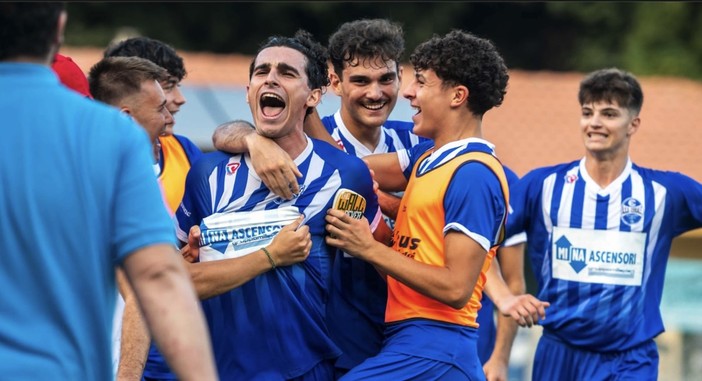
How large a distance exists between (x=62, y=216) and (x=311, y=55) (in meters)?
2.31

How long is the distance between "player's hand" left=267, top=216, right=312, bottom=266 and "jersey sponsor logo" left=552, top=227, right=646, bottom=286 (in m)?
2.57

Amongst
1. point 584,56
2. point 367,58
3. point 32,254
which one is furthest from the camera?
point 584,56

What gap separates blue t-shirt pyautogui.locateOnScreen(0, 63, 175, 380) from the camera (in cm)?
293

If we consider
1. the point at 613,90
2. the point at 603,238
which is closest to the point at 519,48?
the point at 613,90

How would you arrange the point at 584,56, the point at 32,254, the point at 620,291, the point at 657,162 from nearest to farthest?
1. the point at 32,254
2. the point at 620,291
3. the point at 657,162
4. the point at 584,56

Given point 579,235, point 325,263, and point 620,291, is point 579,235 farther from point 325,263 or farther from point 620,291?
point 325,263

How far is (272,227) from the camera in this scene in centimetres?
477

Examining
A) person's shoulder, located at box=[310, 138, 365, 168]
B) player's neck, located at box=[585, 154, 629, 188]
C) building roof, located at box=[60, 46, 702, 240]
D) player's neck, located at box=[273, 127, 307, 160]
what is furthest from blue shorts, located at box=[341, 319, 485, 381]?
building roof, located at box=[60, 46, 702, 240]

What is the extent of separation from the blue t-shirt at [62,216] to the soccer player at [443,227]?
5.85ft

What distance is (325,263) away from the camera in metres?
4.90

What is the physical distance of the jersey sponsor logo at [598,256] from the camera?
6707 millimetres

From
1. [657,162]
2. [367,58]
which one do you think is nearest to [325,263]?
[367,58]

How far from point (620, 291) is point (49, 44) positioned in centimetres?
436

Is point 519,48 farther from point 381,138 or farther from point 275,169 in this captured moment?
point 275,169
